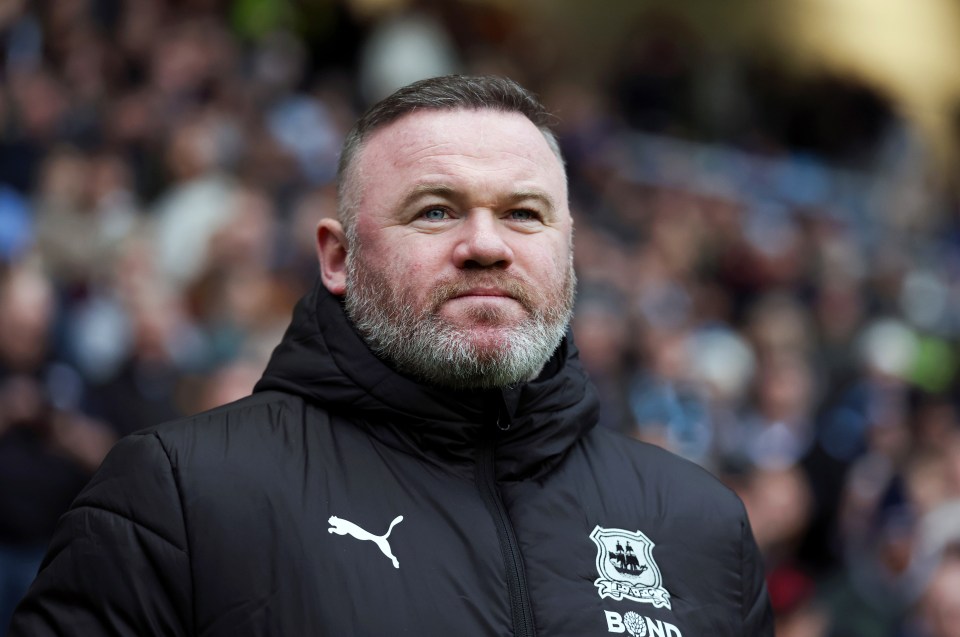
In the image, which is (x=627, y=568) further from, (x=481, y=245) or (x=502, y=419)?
(x=481, y=245)

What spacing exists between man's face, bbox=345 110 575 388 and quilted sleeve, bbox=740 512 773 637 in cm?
53

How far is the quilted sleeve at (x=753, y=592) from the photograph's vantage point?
246cm

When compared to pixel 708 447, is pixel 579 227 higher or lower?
higher

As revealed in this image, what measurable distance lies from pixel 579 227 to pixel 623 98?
3400mm

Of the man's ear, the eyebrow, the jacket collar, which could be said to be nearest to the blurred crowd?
the man's ear

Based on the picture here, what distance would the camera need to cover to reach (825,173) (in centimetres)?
1253

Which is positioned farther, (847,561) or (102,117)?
(102,117)

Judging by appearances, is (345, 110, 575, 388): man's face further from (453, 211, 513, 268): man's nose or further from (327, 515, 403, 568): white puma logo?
(327, 515, 403, 568): white puma logo

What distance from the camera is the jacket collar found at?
2.32 metres

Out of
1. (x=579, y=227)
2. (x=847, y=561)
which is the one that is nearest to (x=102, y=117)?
(x=579, y=227)

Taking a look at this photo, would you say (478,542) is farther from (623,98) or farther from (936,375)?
(623,98)

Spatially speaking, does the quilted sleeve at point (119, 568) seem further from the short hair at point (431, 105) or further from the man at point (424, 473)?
the short hair at point (431, 105)

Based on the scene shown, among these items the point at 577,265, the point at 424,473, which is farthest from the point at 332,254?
the point at 577,265

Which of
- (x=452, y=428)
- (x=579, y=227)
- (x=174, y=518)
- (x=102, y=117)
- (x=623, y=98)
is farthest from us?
(x=623, y=98)
